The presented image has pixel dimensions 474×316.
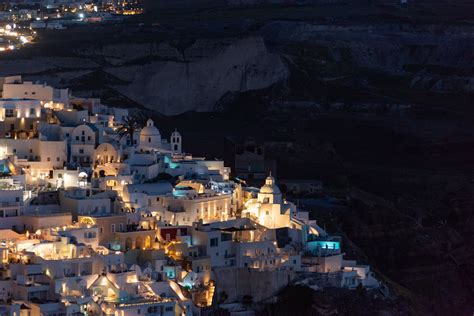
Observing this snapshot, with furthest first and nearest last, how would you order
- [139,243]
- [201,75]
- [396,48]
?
[396,48] < [201,75] < [139,243]

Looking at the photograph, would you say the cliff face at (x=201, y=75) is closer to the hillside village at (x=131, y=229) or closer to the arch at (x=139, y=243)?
the hillside village at (x=131, y=229)

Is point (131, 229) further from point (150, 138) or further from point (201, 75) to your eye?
point (201, 75)

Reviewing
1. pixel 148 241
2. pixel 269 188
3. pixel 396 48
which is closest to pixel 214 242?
pixel 148 241

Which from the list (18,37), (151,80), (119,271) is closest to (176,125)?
(151,80)

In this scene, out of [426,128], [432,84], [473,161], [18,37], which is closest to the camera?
[473,161]

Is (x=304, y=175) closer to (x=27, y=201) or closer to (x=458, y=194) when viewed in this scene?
(x=458, y=194)

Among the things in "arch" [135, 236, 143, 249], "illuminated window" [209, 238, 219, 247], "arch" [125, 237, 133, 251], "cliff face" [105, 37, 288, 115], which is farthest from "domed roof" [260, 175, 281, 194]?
"cliff face" [105, 37, 288, 115]

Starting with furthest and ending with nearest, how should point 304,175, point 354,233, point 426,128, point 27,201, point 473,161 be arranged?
point 426,128
point 473,161
point 304,175
point 354,233
point 27,201

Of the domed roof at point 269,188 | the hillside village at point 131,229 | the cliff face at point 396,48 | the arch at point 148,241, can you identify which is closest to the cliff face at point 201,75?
the cliff face at point 396,48
